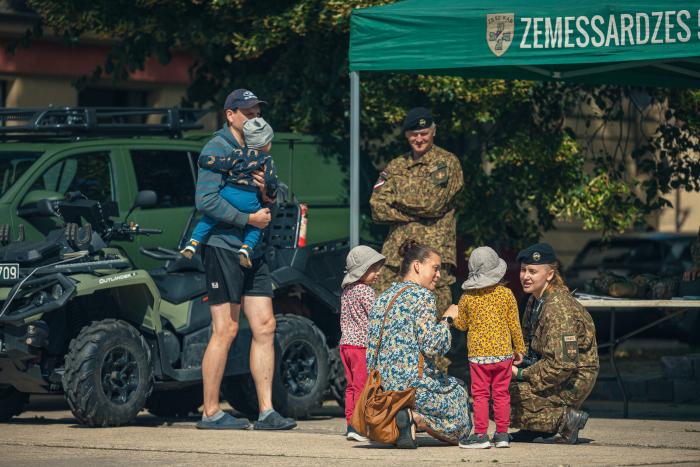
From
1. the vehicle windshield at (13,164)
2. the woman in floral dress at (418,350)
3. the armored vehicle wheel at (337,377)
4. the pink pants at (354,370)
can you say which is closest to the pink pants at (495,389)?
the woman in floral dress at (418,350)

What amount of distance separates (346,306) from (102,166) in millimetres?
2683

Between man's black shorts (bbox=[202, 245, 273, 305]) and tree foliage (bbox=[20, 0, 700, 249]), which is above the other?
tree foliage (bbox=[20, 0, 700, 249])

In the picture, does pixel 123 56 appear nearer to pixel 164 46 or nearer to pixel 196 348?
pixel 164 46

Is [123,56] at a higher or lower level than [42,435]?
higher

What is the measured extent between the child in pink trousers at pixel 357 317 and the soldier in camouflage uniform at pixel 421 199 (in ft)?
3.32

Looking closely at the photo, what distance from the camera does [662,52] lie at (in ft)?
32.4

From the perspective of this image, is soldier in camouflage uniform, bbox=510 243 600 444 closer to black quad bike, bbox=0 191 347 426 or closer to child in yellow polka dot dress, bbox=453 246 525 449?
child in yellow polka dot dress, bbox=453 246 525 449

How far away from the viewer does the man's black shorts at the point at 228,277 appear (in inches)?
396

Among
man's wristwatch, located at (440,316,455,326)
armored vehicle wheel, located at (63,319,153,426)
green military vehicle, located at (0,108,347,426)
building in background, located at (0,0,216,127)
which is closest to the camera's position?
man's wristwatch, located at (440,316,455,326)

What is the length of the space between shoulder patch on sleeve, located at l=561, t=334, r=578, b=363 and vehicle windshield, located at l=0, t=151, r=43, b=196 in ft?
13.5

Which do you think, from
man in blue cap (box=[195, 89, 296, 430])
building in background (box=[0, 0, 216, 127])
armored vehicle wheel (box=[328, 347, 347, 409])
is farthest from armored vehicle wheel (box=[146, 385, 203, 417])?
building in background (box=[0, 0, 216, 127])

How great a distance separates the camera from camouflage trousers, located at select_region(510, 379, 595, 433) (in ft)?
30.9

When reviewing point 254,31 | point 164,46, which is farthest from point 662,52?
point 164,46

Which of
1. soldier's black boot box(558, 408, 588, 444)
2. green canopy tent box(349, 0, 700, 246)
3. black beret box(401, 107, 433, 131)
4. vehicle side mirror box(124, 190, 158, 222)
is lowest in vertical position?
soldier's black boot box(558, 408, 588, 444)
